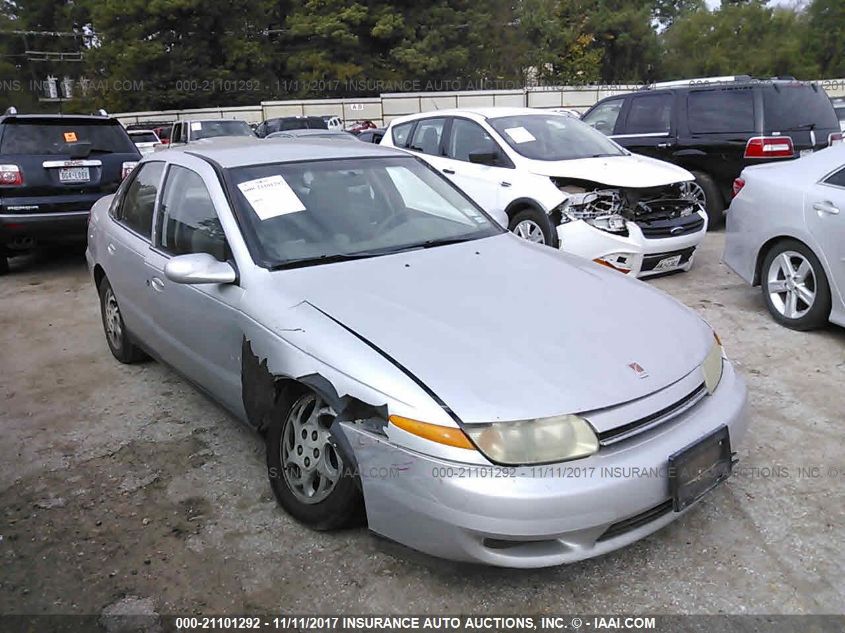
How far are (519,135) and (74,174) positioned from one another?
471cm

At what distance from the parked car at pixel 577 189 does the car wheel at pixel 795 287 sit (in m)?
1.17

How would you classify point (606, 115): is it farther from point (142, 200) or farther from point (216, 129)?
point (216, 129)

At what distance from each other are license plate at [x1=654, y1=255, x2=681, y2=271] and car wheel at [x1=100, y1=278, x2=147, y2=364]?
14.3 ft

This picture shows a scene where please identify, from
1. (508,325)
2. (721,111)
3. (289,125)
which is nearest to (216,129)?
(289,125)

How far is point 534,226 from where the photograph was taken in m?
6.62

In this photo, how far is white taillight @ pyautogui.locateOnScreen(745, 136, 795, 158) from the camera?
26.1 feet

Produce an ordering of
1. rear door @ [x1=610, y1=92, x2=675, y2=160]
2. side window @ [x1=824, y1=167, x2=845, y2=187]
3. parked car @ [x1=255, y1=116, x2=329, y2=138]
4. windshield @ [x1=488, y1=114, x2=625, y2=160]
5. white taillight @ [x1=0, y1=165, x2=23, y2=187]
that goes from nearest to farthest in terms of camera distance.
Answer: side window @ [x1=824, y1=167, x2=845, y2=187] < windshield @ [x1=488, y1=114, x2=625, y2=160] < white taillight @ [x1=0, y1=165, x2=23, y2=187] < rear door @ [x1=610, y1=92, x2=675, y2=160] < parked car @ [x1=255, y1=116, x2=329, y2=138]

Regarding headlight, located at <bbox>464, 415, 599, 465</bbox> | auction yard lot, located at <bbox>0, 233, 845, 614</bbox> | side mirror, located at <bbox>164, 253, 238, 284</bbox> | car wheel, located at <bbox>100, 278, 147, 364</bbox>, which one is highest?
side mirror, located at <bbox>164, 253, 238, 284</bbox>

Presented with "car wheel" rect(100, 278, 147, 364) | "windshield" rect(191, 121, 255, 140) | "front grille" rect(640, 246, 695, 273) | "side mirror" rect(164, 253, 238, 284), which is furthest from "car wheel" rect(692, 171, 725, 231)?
"windshield" rect(191, 121, 255, 140)

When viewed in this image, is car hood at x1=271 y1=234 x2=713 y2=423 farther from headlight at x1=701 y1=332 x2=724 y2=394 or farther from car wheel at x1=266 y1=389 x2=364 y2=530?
car wheel at x1=266 y1=389 x2=364 y2=530

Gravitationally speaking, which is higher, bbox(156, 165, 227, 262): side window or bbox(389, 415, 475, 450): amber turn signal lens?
bbox(156, 165, 227, 262): side window

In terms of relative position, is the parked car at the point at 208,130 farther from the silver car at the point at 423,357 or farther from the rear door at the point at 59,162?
the silver car at the point at 423,357

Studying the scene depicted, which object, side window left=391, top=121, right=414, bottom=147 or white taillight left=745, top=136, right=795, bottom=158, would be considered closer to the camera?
white taillight left=745, top=136, right=795, bottom=158

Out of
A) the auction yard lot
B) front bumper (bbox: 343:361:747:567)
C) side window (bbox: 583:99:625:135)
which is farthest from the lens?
side window (bbox: 583:99:625:135)
